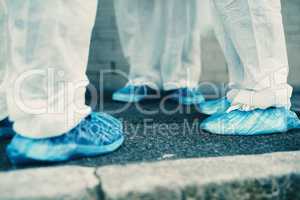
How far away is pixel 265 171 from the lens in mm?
933

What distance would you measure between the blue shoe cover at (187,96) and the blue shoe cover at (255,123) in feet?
2.07

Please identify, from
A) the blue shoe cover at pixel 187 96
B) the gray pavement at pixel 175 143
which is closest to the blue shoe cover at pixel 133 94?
the blue shoe cover at pixel 187 96

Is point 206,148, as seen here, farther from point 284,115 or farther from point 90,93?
point 90,93

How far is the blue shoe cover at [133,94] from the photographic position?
214 centimetres

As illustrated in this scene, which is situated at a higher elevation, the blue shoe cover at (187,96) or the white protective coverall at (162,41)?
the white protective coverall at (162,41)

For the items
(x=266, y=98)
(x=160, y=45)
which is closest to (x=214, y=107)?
(x=266, y=98)

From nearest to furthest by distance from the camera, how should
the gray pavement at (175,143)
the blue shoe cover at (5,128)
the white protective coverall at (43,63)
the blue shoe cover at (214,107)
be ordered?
the white protective coverall at (43,63)
the gray pavement at (175,143)
the blue shoe cover at (5,128)
the blue shoe cover at (214,107)

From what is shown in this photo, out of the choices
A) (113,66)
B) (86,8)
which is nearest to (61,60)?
(86,8)

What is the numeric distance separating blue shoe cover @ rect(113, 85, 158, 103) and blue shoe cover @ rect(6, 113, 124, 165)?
0.95 m

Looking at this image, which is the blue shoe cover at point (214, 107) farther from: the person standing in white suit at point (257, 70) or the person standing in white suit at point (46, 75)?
the person standing in white suit at point (46, 75)

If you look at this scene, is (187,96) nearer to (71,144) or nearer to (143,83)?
(143,83)

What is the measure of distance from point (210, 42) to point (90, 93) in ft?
3.07

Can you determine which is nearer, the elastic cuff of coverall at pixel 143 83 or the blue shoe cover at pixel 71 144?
the blue shoe cover at pixel 71 144

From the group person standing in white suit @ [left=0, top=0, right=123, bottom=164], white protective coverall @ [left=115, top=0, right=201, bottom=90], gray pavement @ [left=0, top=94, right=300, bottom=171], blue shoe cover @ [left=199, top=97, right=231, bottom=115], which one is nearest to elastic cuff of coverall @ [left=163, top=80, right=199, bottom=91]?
white protective coverall @ [left=115, top=0, right=201, bottom=90]
